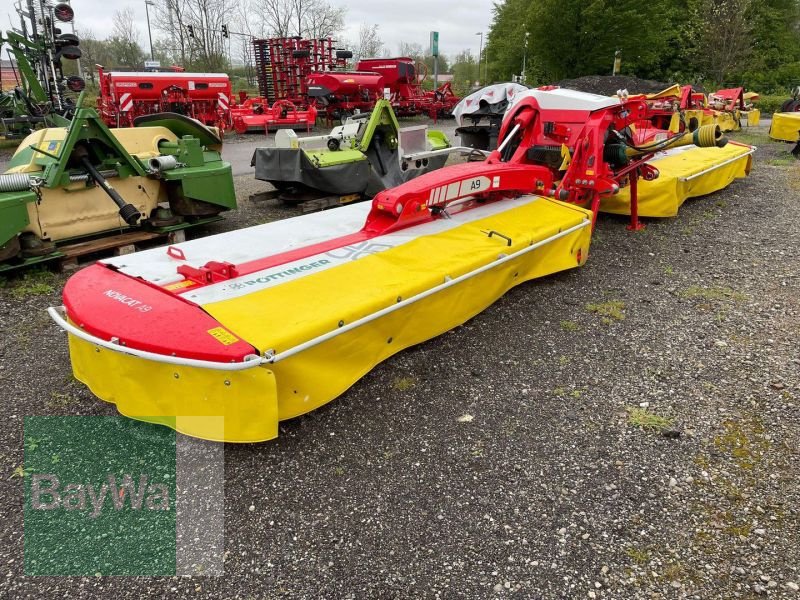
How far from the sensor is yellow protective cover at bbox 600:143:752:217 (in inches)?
243

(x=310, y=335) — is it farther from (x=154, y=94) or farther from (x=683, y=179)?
(x=154, y=94)

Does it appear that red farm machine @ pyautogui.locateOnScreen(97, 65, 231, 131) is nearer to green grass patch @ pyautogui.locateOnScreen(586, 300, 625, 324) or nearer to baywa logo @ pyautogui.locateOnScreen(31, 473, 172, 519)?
green grass patch @ pyautogui.locateOnScreen(586, 300, 625, 324)

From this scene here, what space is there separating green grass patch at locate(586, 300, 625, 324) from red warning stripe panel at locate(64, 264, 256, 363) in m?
2.76

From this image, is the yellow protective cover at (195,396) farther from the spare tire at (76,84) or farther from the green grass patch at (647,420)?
the spare tire at (76,84)

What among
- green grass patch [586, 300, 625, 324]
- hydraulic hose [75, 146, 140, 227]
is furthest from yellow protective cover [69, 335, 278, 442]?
green grass patch [586, 300, 625, 324]

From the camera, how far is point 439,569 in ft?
6.91

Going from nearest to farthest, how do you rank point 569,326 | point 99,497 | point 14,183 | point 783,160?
point 99,497
point 569,326
point 14,183
point 783,160

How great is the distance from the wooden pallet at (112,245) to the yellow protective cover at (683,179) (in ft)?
15.1

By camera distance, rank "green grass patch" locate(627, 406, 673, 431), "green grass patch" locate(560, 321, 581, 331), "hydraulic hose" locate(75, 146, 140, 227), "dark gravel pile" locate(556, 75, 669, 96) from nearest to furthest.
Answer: "green grass patch" locate(627, 406, 673, 431) < "green grass patch" locate(560, 321, 581, 331) < "hydraulic hose" locate(75, 146, 140, 227) < "dark gravel pile" locate(556, 75, 669, 96)

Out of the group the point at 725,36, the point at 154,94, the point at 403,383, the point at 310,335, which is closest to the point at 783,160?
the point at 403,383

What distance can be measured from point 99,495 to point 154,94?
1353cm

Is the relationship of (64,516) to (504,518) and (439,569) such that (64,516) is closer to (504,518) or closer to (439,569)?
(439,569)

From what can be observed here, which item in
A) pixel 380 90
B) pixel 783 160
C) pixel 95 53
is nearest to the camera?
pixel 783 160

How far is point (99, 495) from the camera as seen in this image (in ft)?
7.91
